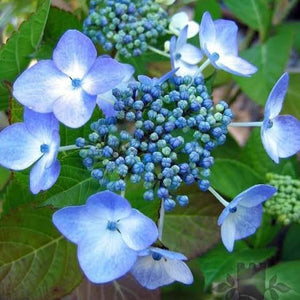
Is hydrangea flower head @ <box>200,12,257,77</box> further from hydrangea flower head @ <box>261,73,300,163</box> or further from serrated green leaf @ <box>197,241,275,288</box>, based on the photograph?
serrated green leaf @ <box>197,241,275,288</box>

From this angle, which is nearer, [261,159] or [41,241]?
[41,241]

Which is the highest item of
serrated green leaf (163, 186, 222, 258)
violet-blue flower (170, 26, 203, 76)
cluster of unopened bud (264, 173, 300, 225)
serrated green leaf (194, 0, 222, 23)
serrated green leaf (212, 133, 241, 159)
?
violet-blue flower (170, 26, 203, 76)

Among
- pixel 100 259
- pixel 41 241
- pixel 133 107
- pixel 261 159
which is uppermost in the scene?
pixel 133 107

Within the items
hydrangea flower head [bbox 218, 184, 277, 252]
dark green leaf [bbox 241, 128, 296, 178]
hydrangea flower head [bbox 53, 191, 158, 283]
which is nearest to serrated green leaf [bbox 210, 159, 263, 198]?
dark green leaf [bbox 241, 128, 296, 178]

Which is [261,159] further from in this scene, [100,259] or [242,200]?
[100,259]

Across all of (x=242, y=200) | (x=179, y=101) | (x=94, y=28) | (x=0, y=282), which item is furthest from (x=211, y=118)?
(x=0, y=282)

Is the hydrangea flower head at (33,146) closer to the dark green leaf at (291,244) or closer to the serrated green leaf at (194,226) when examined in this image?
the serrated green leaf at (194,226)
